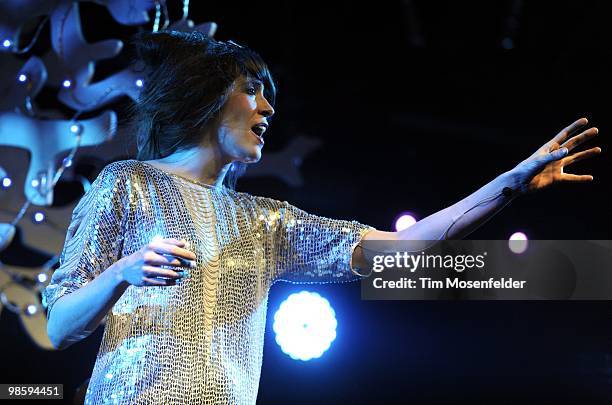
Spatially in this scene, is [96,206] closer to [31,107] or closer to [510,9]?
[31,107]

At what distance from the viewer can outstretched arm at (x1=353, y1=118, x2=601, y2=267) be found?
1.24 meters

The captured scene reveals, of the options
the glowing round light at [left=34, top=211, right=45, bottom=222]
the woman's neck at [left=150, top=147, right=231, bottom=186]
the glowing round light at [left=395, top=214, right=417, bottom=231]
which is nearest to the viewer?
the woman's neck at [left=150, top=147, right=231, bottom=186]

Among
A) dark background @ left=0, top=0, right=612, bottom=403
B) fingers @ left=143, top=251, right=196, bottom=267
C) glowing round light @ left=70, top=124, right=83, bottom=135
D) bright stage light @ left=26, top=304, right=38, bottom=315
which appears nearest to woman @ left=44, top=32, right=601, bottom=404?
fingers @ left=143, top=251, right=196, bottom=267

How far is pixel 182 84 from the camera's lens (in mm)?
1415

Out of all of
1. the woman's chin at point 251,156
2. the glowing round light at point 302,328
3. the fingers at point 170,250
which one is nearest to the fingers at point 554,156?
the woman's chin at point 251,156

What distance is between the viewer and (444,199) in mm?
2742

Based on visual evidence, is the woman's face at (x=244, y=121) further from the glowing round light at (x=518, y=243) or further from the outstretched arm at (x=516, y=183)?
the glowing round light at (x=518, y=243)

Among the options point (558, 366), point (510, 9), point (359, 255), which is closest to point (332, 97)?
point (510, 9)

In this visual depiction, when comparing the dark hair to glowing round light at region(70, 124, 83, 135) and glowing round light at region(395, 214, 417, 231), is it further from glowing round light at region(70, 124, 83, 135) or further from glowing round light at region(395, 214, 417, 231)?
glowing round light at region(395, 214, 417, 231)

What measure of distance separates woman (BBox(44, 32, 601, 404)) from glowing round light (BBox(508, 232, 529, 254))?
1.23 meters

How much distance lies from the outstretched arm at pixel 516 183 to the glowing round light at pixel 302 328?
4.17 ft

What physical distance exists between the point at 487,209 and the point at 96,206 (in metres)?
0.68

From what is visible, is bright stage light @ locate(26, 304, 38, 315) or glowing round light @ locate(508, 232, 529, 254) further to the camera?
glowing round light @ locate(508, 232, 529, 254)

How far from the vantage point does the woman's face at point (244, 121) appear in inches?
54.6
